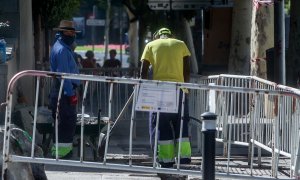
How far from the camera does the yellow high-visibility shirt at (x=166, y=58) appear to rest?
1055 cm

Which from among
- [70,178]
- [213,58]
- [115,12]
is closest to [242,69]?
[213,58]

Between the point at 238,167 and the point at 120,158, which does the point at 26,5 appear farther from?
the point at 238,167

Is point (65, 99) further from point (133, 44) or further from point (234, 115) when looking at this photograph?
point (133, 44)

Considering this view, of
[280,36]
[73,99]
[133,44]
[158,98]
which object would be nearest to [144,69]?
[73,99]

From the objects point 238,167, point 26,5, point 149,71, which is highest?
point 26,5

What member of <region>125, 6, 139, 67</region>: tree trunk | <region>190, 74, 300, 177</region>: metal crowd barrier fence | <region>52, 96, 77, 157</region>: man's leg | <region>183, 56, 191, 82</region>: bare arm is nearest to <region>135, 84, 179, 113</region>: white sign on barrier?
<region>190, 74, 300, 177</region>: metal crowd barrier fence

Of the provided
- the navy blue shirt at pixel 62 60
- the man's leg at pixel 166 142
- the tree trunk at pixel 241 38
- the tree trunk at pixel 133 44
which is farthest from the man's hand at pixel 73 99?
the tree trunk at pixel 133 44

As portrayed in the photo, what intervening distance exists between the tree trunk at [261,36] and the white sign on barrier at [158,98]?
7.72 m

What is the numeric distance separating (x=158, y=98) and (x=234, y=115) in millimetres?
2672

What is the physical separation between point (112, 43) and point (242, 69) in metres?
59.4

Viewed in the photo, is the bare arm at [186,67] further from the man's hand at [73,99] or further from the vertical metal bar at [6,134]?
the vertical metal bar at [6,134]

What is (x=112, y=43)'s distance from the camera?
80500mm

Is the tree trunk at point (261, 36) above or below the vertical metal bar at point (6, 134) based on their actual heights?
above

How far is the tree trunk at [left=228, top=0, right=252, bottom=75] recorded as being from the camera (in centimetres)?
2119
